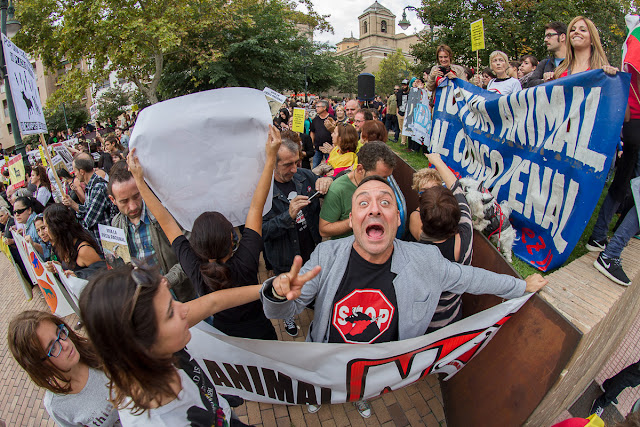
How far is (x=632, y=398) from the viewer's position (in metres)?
2.94

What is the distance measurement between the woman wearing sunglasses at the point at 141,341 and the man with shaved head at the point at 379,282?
0.71 metres

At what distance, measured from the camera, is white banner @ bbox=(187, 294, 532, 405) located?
2.04 m

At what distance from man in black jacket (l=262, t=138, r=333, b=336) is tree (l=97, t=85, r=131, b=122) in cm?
3749

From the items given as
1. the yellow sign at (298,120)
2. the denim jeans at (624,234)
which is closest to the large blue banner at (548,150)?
the denim jeans at (624,234)

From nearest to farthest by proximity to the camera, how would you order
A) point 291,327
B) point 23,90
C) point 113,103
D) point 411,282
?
point 411,282 → point 291,327 → point 23,90 → point 113,103

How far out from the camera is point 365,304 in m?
2.00

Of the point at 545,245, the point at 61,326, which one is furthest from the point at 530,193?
the point at 61,326

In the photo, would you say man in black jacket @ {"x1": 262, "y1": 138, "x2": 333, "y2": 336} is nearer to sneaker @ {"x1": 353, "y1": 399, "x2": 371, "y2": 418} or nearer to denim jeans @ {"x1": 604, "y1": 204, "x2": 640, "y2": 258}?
sneaker @ {"x1": 353, "y1": 399, "x2": 371, "y2": 418}

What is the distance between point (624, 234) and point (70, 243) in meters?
4.83

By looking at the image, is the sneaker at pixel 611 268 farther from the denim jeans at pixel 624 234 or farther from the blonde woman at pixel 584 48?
the blonde woman at pixel 584 48

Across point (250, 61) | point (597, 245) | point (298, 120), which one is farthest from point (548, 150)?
point (250, 61)

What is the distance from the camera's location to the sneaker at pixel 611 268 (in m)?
2.58

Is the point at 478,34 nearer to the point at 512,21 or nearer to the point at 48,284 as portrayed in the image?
the point at 48,284

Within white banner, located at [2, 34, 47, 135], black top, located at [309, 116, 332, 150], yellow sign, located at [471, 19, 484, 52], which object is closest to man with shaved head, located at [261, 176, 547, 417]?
yellow sign, located at [471, 19, 484, 52]
